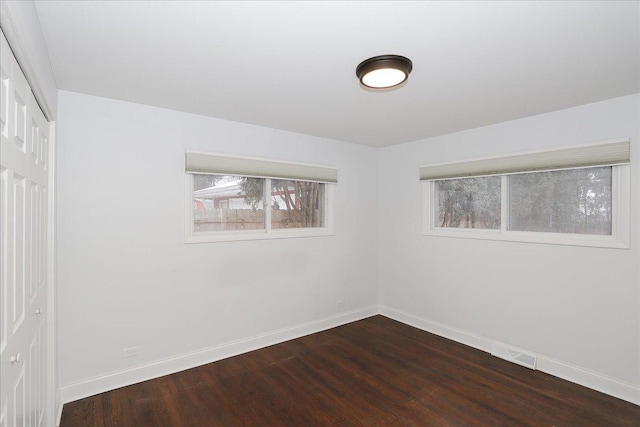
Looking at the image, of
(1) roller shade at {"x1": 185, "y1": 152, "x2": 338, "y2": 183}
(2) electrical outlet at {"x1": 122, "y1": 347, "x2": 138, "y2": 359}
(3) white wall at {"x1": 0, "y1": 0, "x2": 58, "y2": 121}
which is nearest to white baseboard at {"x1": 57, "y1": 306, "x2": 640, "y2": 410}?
(2) electrical outlet at {"x1": 122, "y1": 347, "x2": 138, "y2": 359}

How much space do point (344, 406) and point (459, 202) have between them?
2601 mm

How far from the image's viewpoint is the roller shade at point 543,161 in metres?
2.55

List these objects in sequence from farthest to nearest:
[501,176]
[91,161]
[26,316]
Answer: [501,176] → [91,161] → [26,316]

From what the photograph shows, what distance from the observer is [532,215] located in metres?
3.13

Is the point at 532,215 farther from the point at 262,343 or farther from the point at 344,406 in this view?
the point at 262,343

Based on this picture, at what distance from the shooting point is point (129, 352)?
269cm

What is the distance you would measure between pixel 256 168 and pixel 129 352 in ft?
6.72

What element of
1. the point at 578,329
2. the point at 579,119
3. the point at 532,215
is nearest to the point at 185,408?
the point at 578,329

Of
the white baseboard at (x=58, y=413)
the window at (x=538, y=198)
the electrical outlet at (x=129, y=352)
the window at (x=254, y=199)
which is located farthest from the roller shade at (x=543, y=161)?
the white baseboard at (x=58, y=413)

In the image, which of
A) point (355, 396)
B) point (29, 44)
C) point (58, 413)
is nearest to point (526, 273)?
point (355, 396)

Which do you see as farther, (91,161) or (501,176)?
(501,176)

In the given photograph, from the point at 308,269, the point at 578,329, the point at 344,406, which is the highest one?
the point at 308,269

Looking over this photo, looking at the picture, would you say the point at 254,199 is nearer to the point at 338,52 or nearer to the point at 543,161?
the point at 338,52

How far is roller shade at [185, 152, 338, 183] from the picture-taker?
2990 mm
